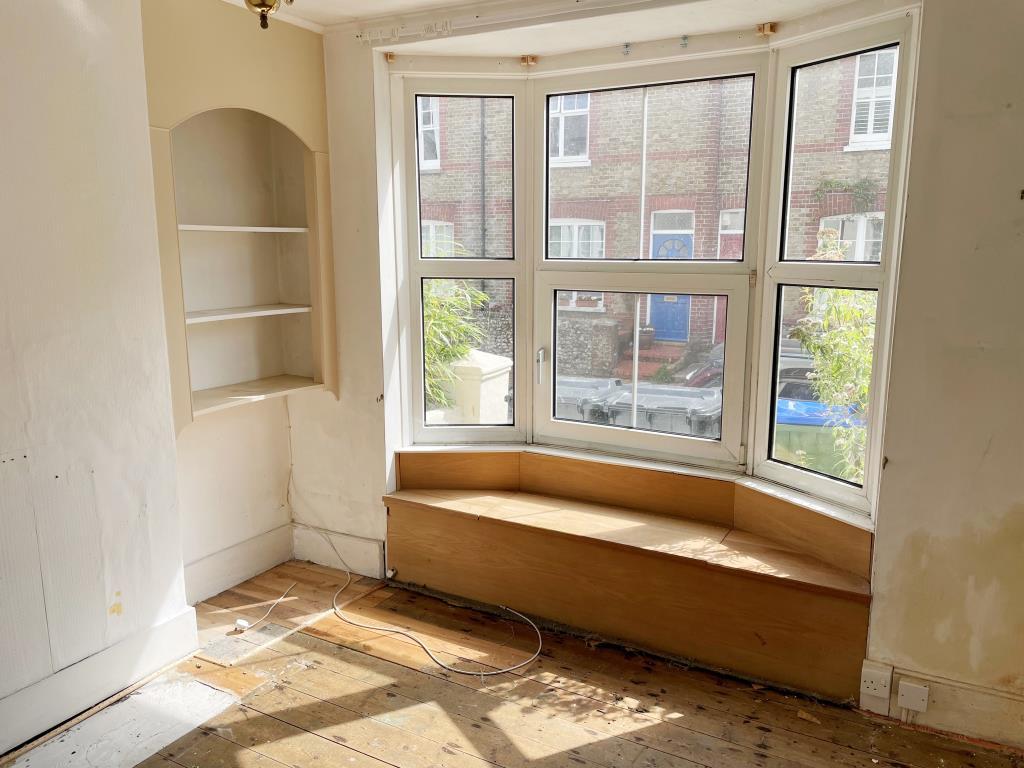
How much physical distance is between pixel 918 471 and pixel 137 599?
2.77 metres

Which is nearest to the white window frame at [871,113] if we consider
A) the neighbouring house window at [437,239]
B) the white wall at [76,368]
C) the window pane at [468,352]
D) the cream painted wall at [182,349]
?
the window pane at [468,352]

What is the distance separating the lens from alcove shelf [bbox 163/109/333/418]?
3191 mm

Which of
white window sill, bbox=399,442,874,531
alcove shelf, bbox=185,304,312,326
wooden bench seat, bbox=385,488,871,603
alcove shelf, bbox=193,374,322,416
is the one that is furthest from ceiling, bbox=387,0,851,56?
wooden bench seat, bbox=385,488,871,603

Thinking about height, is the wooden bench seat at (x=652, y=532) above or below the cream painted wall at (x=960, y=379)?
below

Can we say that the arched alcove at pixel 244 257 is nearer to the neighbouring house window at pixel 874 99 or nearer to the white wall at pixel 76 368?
the white wall at pixel 76 368

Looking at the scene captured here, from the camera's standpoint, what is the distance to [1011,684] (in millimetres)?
2336

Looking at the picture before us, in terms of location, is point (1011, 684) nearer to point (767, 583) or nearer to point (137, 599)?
point (767, 583)

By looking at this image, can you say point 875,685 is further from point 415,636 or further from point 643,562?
point 415,636

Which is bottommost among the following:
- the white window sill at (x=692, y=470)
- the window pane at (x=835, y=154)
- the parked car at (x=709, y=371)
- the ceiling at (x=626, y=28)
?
the white window sill at (x=692, y=470)

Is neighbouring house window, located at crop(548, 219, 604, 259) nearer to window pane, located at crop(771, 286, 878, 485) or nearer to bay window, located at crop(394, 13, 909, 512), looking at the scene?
bay window, located at crop(394, 13, 909, 512)

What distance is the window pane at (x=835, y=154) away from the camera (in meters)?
2.55

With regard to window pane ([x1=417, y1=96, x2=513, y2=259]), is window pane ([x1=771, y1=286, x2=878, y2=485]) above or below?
below

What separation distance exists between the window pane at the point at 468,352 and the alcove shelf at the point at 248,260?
507 mm

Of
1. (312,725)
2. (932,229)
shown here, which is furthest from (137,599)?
(932,229)
